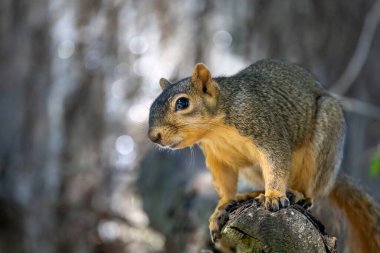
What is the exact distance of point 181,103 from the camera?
127 inches

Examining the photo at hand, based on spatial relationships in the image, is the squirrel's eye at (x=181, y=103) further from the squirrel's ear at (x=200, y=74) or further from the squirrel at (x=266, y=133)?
the squirrel's ear at (x=200, y=74)

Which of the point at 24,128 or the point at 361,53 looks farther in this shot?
the point at 24,128

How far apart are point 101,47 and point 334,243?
3.82m

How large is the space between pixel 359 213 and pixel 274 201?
3.13 feet

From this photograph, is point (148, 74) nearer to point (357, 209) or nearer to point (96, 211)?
point (96, 211)

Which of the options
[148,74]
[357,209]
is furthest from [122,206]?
[357,209]

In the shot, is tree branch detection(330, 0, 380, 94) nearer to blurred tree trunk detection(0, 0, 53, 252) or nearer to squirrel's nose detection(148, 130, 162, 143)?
blurred tree trunk detection(0, 0, 53, 252)

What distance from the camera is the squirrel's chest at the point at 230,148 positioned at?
3.35m

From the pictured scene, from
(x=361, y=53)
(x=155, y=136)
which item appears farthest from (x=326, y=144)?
(x=361, y=53)

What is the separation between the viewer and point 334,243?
8.36ft

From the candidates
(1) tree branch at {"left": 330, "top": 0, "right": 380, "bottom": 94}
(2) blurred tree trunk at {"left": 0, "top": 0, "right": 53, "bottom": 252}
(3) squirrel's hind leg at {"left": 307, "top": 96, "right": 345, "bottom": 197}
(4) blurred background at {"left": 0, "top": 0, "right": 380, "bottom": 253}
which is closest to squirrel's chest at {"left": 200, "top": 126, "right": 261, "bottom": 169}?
(3) squirrel's hind leg at {"left": 307, "top": 96, "right": 345, "bottom": 197}

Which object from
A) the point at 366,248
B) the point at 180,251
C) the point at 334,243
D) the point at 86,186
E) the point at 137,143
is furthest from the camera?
the point at 86,186

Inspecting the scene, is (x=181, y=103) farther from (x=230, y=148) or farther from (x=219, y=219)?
(x=219, y=219)

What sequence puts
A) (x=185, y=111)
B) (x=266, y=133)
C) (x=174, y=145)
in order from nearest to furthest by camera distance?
(x=174, y=145), (x=185, y=111), (x=266, y=133)
